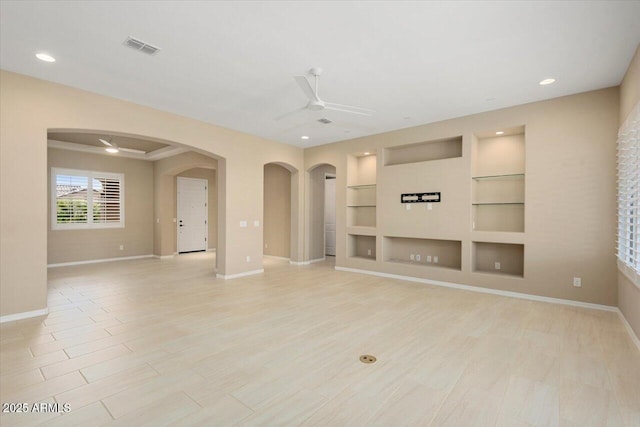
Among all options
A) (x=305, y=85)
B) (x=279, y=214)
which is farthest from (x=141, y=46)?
(x=279, y=214)

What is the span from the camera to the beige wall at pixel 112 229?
7.50 m

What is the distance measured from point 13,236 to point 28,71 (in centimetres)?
213

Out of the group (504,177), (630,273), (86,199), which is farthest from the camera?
(86,199)

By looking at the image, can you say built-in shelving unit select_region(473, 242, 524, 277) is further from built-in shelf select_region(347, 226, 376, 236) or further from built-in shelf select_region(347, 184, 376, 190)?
built-in shelf select_region(347, 184, 376, 190)

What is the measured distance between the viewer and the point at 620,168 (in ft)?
12.8

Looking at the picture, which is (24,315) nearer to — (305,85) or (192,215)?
(305,85)

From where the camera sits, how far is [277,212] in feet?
30.0

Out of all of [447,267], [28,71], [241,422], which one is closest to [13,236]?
[28,71]

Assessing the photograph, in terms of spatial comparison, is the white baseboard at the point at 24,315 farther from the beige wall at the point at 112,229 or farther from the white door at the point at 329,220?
the white door at the point at 329,220

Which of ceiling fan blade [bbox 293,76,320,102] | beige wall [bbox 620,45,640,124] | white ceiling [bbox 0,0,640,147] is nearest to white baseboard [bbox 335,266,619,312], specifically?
beige wall [bbox 620,45,640,124]

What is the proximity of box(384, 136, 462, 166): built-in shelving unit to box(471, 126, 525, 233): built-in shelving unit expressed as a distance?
45cm

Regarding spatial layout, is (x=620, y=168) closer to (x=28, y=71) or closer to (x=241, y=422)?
(x=241, y=422)

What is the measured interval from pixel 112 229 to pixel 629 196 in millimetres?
10891

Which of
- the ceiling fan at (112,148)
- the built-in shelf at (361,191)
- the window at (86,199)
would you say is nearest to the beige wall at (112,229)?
the window at (86,199)
